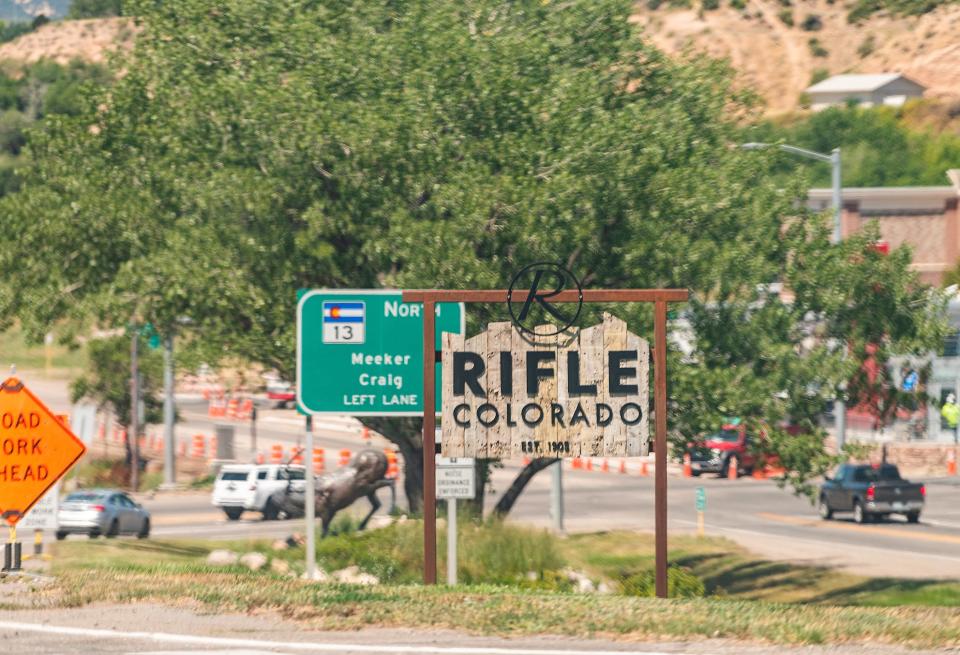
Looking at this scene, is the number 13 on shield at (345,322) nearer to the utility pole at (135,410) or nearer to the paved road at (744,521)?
the paved road at (744,521)

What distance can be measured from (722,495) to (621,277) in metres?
24.3

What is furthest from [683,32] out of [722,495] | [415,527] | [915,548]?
[415,527]

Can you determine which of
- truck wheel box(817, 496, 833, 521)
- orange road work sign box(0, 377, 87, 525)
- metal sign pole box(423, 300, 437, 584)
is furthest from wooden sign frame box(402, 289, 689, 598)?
truck wheel box(817, 496, 833, 521)

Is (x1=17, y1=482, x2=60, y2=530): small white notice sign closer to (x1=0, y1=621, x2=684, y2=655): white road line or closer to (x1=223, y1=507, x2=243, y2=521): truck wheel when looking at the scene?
(x1=0, y1=621, x2=684, y2=655): white road line

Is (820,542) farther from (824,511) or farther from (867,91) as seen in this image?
(867,91)

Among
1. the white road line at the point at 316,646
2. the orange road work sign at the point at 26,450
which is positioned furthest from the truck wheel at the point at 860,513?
the white road line at the point at 316,646

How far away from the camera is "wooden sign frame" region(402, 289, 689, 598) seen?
1639cm

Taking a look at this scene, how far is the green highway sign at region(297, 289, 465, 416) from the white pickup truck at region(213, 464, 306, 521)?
920 inches

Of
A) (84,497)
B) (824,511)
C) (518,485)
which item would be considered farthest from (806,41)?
(518,485)

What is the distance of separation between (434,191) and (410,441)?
4.29m

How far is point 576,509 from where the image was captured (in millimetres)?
45562

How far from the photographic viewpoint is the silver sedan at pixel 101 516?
1452 inches

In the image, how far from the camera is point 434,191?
2422 cm

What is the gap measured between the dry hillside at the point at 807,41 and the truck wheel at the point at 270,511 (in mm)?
122846
